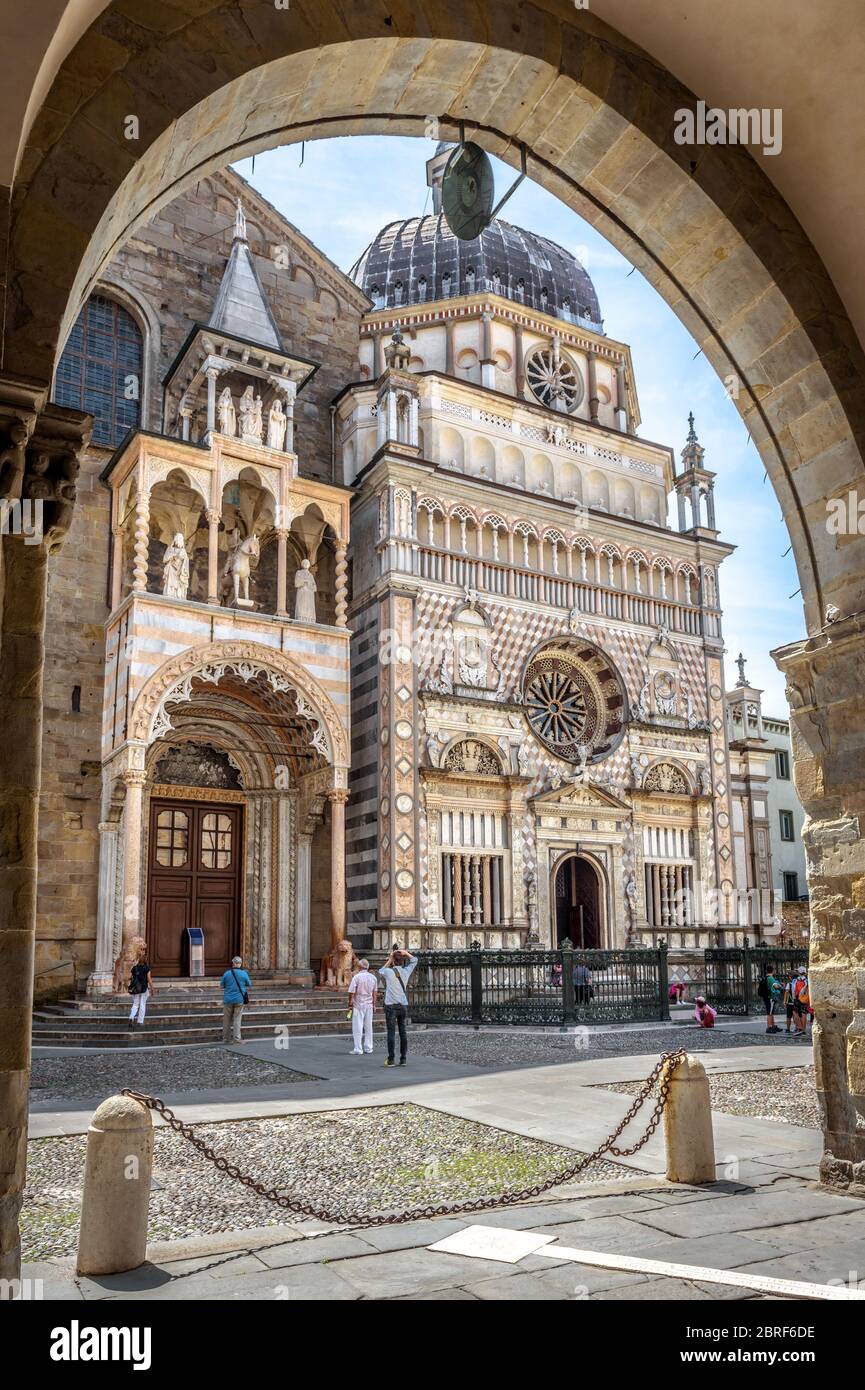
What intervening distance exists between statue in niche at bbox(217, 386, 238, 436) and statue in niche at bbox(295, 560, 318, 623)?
303 centimetres

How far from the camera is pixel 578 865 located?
2542 centimetres

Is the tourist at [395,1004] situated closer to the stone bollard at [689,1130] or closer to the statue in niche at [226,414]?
the stone bollard at [689,1130]

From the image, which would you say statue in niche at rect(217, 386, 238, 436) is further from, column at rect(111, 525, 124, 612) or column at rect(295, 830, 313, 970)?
column at rect(295, 830, 313, 970)

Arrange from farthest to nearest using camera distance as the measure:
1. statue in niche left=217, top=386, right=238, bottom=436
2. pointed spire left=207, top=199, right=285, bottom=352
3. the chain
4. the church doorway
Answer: the church doorway → pointed spire left=207, top=199, right=285, bottom=352 → statue in niche left=217, top=386, right=238, bottom=436 → the chain

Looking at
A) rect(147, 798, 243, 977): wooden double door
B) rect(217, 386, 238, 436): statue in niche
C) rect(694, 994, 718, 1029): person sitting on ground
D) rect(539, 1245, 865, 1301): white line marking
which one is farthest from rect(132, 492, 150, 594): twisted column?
rect(539, 1245, 865, 1301): white line marking

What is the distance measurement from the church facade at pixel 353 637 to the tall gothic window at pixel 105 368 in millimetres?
64

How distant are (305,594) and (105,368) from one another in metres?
6.85

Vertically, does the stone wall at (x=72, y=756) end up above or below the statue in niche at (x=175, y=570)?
below

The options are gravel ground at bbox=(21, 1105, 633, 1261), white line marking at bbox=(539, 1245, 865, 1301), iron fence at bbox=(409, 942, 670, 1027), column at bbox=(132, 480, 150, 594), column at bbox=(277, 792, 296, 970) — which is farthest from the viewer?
column at bbox=(277, 792, 296, 970)

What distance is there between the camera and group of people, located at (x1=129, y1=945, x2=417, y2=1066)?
1322 centimetres

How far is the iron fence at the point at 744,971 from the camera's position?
22.8 meters

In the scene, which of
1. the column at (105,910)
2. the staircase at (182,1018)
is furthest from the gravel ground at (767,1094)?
the column at (105,910)

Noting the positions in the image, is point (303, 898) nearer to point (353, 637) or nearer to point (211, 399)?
point (353, 637)
